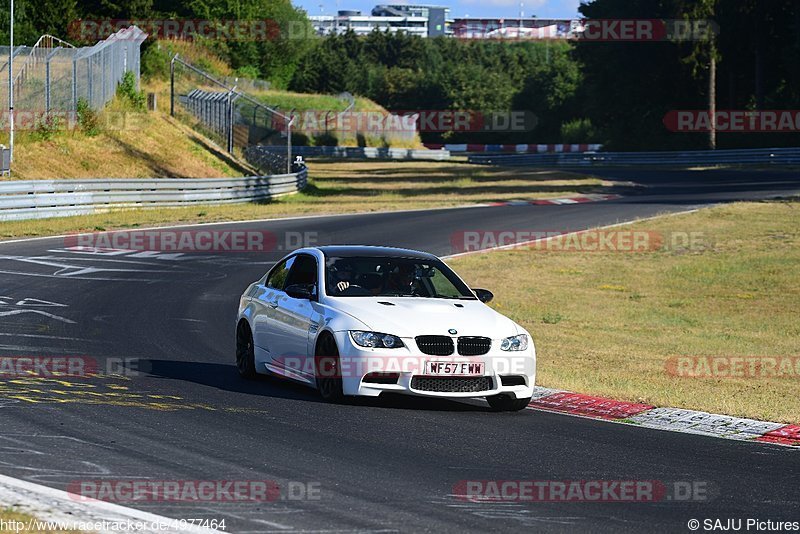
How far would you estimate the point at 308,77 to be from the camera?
128375 mm

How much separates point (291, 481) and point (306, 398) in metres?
3.88

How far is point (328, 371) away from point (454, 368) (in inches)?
45.6

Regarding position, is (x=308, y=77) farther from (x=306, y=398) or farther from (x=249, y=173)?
(x=306, y=398)

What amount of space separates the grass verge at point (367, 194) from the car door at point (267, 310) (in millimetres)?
16776

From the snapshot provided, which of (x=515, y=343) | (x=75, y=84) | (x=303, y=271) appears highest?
(x=75, y=84)

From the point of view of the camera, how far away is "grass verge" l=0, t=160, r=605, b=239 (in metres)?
32.5

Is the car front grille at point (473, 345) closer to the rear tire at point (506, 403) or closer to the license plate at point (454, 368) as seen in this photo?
the license plate at point (454, 368)

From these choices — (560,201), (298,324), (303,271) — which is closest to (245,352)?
(303,271)

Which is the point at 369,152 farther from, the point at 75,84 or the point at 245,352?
the point at 245,352

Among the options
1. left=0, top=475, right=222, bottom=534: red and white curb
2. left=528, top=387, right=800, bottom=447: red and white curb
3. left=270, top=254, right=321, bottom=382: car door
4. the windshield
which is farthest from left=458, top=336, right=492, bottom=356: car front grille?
left=0, top=475, right=222, bottom=534: red and white curb

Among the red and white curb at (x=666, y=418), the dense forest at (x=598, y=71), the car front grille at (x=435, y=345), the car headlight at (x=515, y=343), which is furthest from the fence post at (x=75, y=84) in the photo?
the car front grille at (x=435, y=345)

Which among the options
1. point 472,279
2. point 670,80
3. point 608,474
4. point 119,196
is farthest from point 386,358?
point 670,80

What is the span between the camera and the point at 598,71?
295 ft

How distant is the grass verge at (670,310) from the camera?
14.1 m
